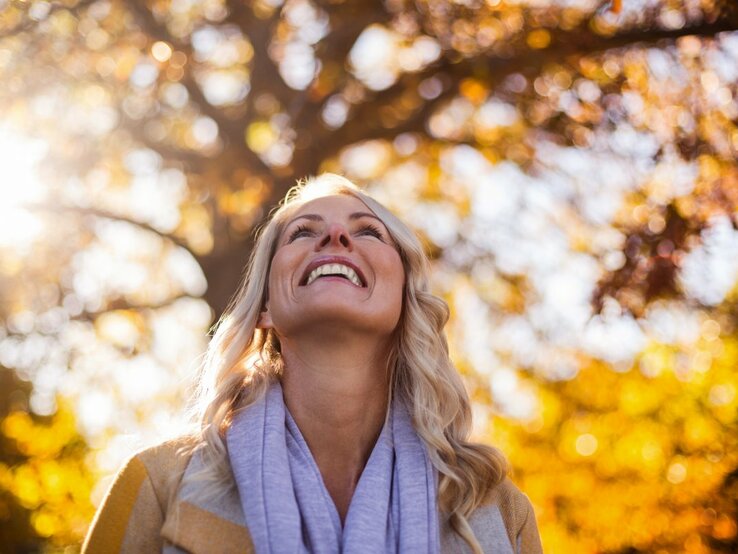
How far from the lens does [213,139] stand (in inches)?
327

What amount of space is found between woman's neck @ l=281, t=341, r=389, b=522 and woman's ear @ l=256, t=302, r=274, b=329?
0.14 meters

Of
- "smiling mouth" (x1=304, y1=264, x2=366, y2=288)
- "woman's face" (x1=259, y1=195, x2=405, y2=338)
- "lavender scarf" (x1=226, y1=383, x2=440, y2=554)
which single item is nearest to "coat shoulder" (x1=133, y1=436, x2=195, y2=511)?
"lavender scarf" (x1=226, y1=383, x2=440, y2=554)

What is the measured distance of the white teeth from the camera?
322 centimetres

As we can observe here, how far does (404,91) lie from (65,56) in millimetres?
2932

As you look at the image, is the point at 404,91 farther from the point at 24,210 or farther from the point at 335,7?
the point at 24,210

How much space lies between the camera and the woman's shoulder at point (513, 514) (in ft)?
10.3

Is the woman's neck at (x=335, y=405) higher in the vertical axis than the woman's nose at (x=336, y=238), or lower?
lower

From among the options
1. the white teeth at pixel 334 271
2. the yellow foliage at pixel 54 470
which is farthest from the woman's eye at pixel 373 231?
the yellow foliage at pixel 54 470

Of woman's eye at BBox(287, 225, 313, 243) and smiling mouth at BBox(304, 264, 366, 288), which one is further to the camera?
woman's eye at BBox(287, 225, 313, 243)

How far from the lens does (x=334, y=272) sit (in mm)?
3221

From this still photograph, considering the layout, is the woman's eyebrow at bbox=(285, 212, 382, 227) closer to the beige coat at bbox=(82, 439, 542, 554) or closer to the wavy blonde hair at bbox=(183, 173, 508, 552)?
the wavy blonde hair at bbox=(183, 173, 508, 552)

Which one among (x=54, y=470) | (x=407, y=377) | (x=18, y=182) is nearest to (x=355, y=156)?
(x=18, y=182)

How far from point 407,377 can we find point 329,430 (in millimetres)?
458

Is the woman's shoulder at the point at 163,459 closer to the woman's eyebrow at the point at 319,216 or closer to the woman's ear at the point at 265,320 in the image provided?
the woman's ear at the point at 265,320
